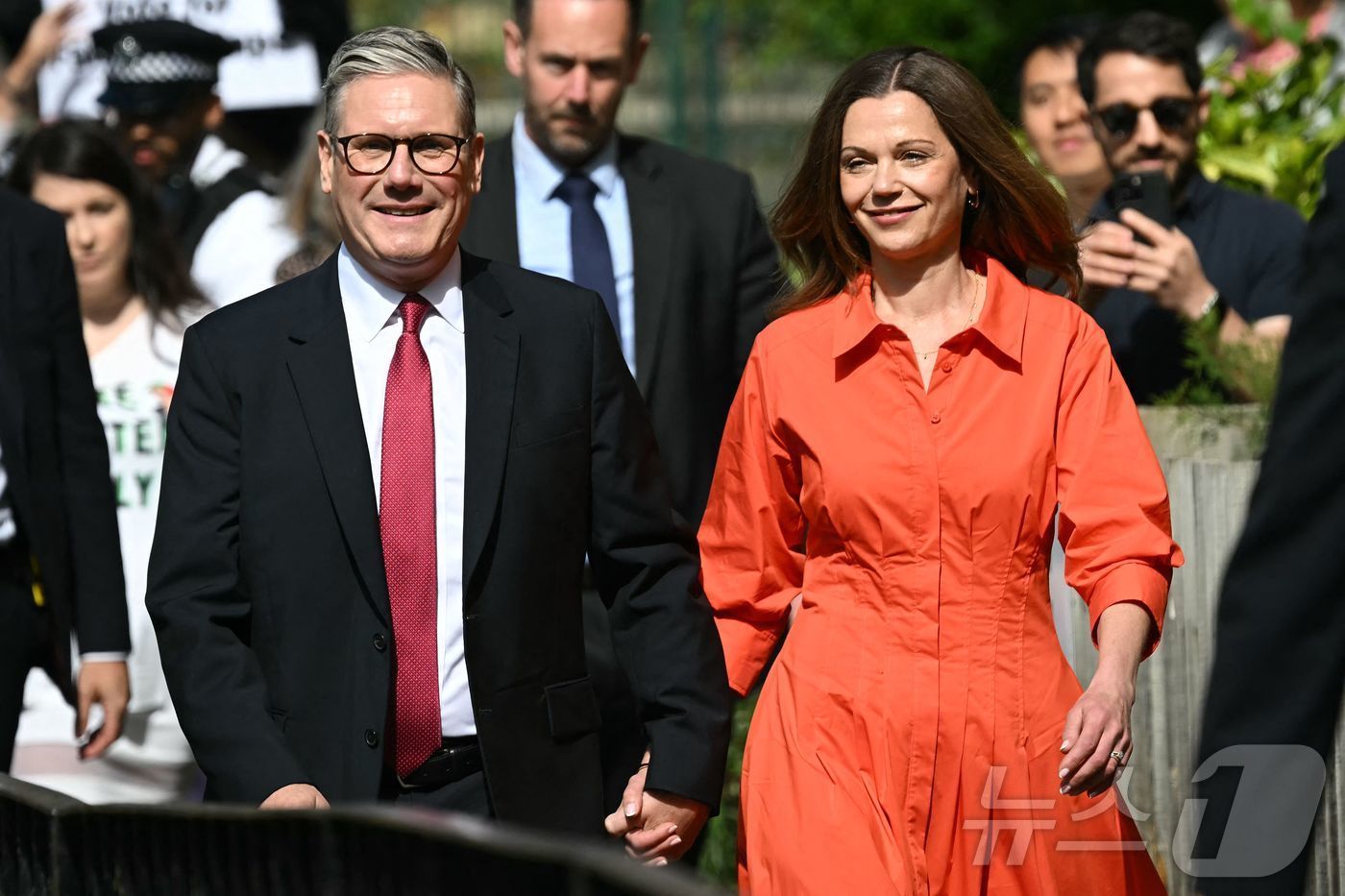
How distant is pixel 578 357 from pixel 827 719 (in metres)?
0.82

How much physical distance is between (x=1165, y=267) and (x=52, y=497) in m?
2.80

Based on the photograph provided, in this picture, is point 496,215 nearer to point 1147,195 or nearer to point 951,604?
point 1147,195

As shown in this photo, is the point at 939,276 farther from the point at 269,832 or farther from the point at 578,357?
the point at 269,832

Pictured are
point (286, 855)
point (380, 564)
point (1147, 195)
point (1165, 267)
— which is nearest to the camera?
point (286, 855)

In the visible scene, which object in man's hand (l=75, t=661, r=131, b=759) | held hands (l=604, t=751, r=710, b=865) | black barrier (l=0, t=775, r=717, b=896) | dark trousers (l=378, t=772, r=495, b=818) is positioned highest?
black barrier (l=0, t=775, r=717, b=896)

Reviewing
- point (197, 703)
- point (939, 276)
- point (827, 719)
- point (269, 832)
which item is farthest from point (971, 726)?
point (269, 832)

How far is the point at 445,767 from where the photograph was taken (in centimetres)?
380

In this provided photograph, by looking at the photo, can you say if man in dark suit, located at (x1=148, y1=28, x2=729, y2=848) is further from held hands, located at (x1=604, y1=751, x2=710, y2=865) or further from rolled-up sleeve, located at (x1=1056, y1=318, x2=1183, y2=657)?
rolled-up sleeve, located at (x1=1056, y1=318, x2=1183, y2=657)

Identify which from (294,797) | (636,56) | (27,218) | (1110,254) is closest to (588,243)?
(636,56)

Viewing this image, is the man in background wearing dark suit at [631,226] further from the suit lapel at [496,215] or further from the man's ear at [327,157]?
the man's ear at [327,157]

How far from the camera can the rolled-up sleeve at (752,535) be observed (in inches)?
166

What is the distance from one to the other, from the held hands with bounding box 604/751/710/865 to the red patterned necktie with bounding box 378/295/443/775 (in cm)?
40

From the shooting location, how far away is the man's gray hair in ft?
13.0

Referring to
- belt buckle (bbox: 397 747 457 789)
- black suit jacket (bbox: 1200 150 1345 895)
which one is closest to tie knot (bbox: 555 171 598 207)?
belt buckle (bbox: 397 747 457 789)
